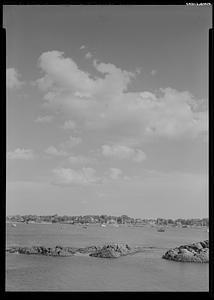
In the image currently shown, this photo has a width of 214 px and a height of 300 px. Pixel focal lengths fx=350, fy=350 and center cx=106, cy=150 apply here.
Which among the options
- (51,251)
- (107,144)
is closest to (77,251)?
(51,251)

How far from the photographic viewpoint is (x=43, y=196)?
1.59m

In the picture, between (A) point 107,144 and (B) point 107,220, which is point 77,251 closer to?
(B) point 107,220

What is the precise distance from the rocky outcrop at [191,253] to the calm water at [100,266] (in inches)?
0.9

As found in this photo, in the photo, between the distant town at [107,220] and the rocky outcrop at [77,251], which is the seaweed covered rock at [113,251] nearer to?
the rocky outcrop at [77,251]

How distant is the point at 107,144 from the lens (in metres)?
1.62

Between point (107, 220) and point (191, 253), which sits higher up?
point (107, 220)

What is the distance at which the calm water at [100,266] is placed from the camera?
1.52 m

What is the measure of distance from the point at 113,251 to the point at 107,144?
19.2 inches

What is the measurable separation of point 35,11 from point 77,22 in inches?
7.6

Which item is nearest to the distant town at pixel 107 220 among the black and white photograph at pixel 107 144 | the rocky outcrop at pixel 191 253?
the black and white photograph at pixel 107 144

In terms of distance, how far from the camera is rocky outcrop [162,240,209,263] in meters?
1.58

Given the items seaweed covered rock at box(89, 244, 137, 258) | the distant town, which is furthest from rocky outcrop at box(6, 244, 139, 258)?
the distant town

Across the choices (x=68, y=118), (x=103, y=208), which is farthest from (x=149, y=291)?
(x=68, y=118)
